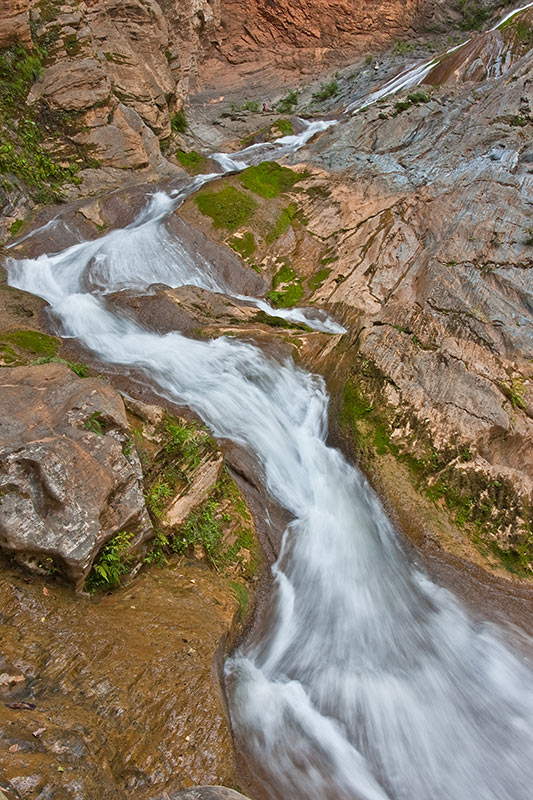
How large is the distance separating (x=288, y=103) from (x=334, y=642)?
30.1m

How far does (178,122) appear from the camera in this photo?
21531 millimetres

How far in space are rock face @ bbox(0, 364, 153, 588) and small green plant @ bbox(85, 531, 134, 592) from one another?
12 centimetres

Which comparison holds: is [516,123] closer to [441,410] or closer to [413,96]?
[413,96]

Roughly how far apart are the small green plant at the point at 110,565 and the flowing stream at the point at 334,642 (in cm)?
161

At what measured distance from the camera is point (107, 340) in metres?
9.45

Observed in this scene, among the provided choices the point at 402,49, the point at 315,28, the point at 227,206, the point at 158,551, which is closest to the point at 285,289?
the point at 227,206

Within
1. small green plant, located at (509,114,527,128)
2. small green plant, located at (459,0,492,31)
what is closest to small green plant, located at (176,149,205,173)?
small green plant, located at (509,114,527,128)

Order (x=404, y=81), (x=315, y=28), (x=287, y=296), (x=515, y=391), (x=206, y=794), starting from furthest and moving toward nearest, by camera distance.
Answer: (x=315, y=28)
(x=404, y=81)
(x=287, y=296)
(x=515, y=391)
(x=206, y=794)

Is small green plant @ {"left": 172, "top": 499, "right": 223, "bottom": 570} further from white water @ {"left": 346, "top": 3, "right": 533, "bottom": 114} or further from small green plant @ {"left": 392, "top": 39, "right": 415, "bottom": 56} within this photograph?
small green plant @ {"left": 392, "top": 39, "right": 415, "bottom": 56}

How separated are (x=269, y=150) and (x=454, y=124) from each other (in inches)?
294

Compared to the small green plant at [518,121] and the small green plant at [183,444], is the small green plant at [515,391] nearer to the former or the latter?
the small green plant at [183,444]

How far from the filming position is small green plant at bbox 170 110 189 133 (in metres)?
21.2

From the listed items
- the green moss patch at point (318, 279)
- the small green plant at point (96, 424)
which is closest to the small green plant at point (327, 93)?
the green moss patch at point (318, 279)

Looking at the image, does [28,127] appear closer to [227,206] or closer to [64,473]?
[227,206]
